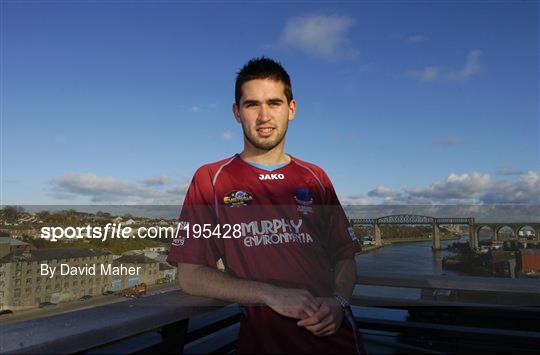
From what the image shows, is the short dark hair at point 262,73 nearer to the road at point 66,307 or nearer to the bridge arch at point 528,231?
the road at point 66,307

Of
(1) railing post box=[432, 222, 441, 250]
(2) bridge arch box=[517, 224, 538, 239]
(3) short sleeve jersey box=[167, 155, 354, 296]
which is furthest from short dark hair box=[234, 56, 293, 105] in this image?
(1) railing post box=[432, 222, 441, 250]

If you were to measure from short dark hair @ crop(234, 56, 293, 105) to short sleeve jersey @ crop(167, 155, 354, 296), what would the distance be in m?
0.31

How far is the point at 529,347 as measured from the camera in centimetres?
171

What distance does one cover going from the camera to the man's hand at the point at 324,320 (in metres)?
1.20

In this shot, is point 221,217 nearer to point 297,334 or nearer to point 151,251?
point 297,334

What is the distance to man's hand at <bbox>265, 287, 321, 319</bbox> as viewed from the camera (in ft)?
3.92

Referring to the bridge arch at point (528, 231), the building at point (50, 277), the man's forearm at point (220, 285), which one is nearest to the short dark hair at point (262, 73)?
the man's forearm at point (220, 285)

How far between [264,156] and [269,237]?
36cm

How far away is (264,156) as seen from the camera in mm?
1521

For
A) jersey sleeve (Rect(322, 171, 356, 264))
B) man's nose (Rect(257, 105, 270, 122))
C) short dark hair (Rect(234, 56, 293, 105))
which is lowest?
jersey sleeve (Rect(322, 171, 356, 264))

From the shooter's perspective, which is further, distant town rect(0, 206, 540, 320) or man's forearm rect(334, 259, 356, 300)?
distant town rect(0, 206, 540, 320)

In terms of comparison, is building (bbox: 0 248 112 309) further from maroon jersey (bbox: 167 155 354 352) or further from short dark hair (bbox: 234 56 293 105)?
short dark hair (bbox: 234 56 293 105)

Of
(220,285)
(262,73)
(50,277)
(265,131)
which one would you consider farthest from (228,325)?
(50,277)

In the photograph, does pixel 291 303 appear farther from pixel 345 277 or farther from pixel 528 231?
pixel 528 231
